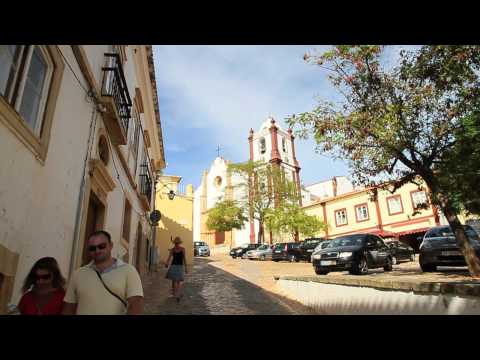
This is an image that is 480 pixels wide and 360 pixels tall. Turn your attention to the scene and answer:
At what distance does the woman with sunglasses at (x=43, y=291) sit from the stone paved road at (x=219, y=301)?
471cm

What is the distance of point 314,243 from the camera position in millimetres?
22281

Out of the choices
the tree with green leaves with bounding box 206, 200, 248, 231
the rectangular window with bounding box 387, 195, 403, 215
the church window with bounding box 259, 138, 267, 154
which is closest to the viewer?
the rectangular window with bounding box 387, 195, 403, 215

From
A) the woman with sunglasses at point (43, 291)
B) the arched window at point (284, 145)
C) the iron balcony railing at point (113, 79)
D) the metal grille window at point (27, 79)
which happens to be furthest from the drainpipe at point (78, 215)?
the arched window at point (284, 145)

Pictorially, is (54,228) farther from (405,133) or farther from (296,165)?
(296,165)

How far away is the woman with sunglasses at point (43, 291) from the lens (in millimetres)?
2736

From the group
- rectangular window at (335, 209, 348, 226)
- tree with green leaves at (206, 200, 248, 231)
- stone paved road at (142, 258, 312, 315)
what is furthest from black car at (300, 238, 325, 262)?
tree with green leaves at (206, 200, 248, 231)

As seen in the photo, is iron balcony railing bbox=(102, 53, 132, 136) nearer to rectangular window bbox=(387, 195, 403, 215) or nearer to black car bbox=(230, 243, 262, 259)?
black car bbox=(230, 243, 262, 259)

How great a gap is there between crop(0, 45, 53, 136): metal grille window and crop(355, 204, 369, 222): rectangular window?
98.9ft

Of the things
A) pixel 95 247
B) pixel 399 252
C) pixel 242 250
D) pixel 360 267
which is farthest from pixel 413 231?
pixel 95 247

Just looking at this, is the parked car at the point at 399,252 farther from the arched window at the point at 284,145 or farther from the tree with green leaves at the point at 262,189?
the arched window at the point at 284,145

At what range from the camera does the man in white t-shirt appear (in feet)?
8.50

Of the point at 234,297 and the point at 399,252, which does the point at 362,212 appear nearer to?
the point at 399,252
